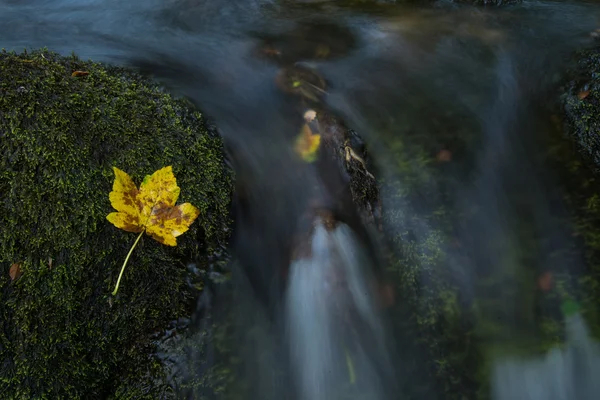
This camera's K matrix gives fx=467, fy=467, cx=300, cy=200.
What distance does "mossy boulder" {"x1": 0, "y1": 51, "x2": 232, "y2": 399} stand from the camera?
2012 millimetres

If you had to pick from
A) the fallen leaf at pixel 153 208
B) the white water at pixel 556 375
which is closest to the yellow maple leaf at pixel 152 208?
the fallen leaf at pixel 153 208

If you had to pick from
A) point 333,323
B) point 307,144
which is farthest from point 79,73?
point 333,323

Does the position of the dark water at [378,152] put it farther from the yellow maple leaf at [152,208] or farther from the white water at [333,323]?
the yellow maple leaf at [152,208]

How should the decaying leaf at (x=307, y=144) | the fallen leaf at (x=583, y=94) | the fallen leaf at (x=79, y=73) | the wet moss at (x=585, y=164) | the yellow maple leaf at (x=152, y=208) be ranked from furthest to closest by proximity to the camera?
1. the fallen leaf at (x=583, y=94)
2. the decaying leaf at (x=307, y=144)
3. the fallen leaf at (x=79, y=73)
4. the wet moss at (x=585, y=164)
5. the yellow maple leaf at (x=152, y=208)

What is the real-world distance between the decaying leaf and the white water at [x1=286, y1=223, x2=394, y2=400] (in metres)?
0.55

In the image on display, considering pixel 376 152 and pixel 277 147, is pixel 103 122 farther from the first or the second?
pixel 376 152

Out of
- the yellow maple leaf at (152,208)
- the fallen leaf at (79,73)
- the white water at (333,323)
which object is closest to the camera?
the yellow maple leaf at (152,208)

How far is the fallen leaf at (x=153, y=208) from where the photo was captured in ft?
7.09

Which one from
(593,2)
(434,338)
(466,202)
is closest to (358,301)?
(434,338)

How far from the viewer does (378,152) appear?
3.09 meters

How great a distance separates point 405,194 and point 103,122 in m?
1.76

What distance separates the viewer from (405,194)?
2.86 meters

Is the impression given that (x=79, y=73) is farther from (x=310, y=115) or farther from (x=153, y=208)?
(x=310, y=115)

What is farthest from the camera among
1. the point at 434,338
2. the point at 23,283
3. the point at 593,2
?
the point at 593,2
